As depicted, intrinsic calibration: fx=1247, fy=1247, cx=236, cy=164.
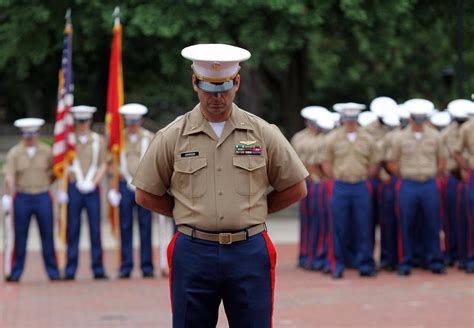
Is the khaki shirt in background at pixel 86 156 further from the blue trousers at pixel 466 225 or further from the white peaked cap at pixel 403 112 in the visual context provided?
the blue trousers at pixel 466 225

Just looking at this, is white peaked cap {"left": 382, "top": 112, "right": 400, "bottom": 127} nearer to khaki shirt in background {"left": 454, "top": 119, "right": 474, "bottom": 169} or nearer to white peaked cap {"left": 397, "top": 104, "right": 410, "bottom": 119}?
white peaked cap {"left": 397, "top": 104, "right": 410, "bottom": 119}

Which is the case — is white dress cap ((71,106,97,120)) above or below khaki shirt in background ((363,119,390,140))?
above

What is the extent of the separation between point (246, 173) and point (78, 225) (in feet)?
28.5

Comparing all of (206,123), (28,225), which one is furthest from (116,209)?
(206,123)

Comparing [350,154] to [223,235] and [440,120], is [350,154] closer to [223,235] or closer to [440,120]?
[440,120]

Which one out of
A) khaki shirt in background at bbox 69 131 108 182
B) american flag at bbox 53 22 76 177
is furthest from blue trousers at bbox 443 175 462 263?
american flag at bbox 53 22 76 177

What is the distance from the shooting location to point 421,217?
1473cm

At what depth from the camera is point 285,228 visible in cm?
2098

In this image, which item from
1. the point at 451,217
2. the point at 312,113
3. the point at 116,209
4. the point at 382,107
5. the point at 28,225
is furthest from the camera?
the point at 382,107

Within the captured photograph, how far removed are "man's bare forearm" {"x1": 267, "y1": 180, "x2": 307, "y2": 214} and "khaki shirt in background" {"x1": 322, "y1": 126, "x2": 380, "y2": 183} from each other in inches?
294

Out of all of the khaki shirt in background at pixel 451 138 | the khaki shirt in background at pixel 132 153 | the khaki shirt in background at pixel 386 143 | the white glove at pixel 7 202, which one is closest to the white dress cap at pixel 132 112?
the khaki shirt in background at pixel 132 153

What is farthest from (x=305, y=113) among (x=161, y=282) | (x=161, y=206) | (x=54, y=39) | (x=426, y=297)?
(x=54, y=39)

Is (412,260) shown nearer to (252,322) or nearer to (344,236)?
(344,236)

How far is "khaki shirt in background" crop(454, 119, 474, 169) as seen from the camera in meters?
14.3
